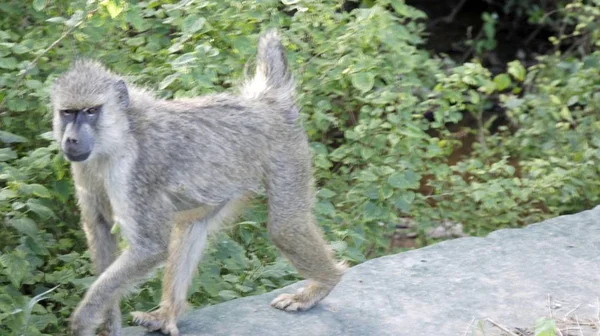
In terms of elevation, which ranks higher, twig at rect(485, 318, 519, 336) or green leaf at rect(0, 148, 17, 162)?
green leaf at rect(0, 148, 17, 162)

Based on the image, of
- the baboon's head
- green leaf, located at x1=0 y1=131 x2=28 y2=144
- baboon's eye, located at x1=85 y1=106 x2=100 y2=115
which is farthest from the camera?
green leaf, located at x1=0 y1=131 x2=28 y2=144

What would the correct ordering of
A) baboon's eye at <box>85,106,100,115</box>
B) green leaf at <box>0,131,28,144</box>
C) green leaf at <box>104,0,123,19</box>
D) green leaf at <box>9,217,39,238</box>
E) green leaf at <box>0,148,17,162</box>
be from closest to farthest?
baboon's eye at <box>85,106,100,115</box>, green leaf at <box>9,217,39,238</box>, green leaf at <box>0,148,17,162</box>, green leaf at <box>104,0,123,19</box>, green leaf at <box>0,131,28,144</box>

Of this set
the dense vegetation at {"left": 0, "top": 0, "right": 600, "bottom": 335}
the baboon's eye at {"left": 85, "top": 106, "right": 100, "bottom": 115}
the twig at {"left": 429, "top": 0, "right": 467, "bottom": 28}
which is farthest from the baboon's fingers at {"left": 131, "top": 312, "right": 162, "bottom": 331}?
the twig at {"left": 429, "top": 0, "right": 467, "bottom": 28}

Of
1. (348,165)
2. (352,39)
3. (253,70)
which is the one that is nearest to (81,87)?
(253,70)

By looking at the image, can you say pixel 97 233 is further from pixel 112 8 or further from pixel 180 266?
pixel 112 8

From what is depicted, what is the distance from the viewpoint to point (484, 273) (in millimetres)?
5465

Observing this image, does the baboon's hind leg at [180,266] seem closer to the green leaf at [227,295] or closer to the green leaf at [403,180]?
the green leaf at [227,295]

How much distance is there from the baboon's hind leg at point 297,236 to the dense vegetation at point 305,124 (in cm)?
50

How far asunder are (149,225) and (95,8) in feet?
4.51

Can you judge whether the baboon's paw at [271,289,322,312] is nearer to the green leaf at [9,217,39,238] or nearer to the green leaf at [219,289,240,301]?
the green leaf at [219,289,240,301]

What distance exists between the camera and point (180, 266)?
500cm

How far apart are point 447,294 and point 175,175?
1.46m

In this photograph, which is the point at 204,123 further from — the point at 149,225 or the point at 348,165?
the point at 348,165

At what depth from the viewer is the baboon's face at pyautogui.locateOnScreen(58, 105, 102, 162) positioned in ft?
14.9
